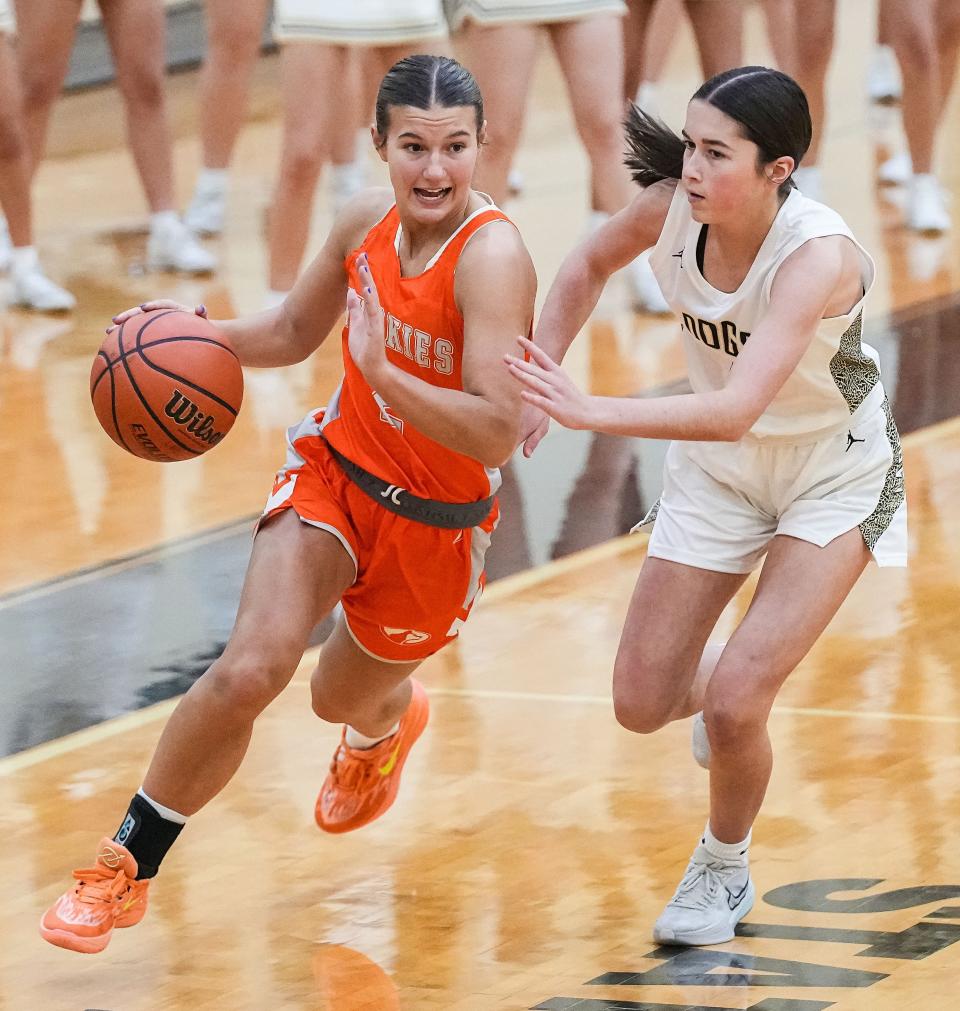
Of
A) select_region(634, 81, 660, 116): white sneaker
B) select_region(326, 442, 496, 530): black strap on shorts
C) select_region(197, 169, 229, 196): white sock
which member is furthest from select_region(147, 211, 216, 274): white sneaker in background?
select_region(326, 442, 496, 530): black strap on shorts

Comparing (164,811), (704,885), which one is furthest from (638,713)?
(164,811)

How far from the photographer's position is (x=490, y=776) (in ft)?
15.0

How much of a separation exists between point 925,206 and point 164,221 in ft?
11.5

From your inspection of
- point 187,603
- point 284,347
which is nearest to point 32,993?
point 284,347

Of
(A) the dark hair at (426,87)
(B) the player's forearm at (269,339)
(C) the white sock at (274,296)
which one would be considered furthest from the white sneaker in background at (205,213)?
(A) the dark hair at (426,87)

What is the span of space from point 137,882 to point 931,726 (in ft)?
6.41

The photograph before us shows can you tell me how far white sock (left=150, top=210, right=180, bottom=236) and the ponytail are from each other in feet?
16.9

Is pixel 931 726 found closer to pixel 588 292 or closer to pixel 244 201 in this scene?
pixel 588 292

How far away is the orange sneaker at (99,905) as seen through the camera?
11.8ft

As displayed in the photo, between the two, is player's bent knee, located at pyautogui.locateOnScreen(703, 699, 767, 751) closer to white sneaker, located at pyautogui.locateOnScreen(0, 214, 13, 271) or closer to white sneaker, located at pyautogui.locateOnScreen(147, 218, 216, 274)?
white sneaker, located at pyautogui.locateOnScreen(147, 218, 216, 274)

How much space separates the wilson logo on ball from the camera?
397 cm

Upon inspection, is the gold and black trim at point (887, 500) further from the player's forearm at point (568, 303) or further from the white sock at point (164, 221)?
the white sock at point (164, 221)

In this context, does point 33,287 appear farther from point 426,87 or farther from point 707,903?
point 707,903

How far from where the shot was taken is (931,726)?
15.4 ft
